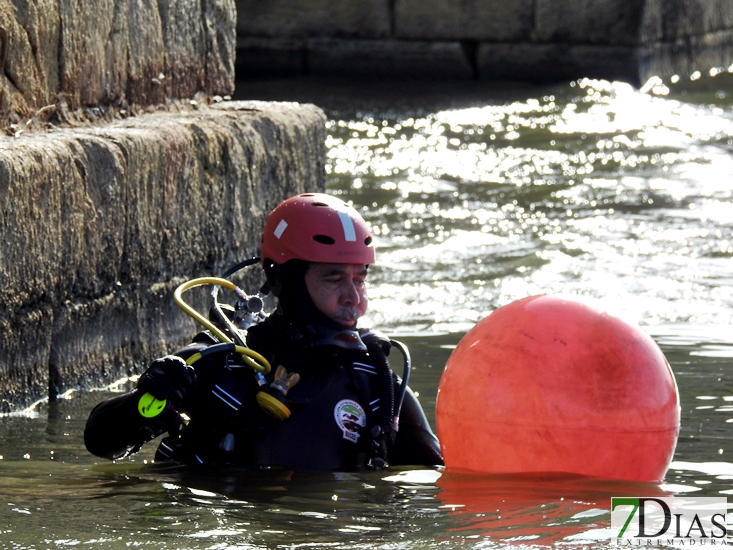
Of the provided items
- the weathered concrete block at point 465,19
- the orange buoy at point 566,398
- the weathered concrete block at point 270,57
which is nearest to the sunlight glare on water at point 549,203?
the weathered concrete block at point 465,19

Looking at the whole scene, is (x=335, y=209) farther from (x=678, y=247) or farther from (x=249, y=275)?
(x=678, y=247)

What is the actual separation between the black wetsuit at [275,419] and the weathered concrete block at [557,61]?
36.2 feet

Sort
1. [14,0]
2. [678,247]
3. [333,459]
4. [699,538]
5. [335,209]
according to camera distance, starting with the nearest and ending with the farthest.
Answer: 1. [699,538]
2. [333,459]
3. [335,209]
4. [14,0]
5. [678,247]

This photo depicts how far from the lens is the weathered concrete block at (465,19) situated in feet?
48.2

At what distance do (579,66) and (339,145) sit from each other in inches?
154

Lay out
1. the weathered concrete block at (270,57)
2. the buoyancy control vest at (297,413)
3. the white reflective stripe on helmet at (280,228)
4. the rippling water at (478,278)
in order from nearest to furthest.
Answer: the rippling water at (478,278), the buoyancy control vest at (297,413), the white reflective stripe on helmet at (280,228), the weathered concrete block at (270,57)

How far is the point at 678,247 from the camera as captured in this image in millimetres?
9156

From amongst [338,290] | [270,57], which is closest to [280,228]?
[338,290]

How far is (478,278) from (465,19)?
7.00 meters

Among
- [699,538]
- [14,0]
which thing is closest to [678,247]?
[14,0]

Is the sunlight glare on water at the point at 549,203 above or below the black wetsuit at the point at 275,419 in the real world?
above

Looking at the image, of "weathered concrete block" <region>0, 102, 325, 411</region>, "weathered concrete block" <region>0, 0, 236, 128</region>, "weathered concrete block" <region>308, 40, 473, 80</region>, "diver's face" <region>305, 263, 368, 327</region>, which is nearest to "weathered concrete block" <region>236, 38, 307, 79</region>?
"weathered concrete block" <region>308, 40, 473, 80</region>

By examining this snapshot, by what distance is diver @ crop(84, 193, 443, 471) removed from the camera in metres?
4.19

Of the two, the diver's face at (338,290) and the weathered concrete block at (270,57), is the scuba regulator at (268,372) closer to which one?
the diver's face at (338,290)
